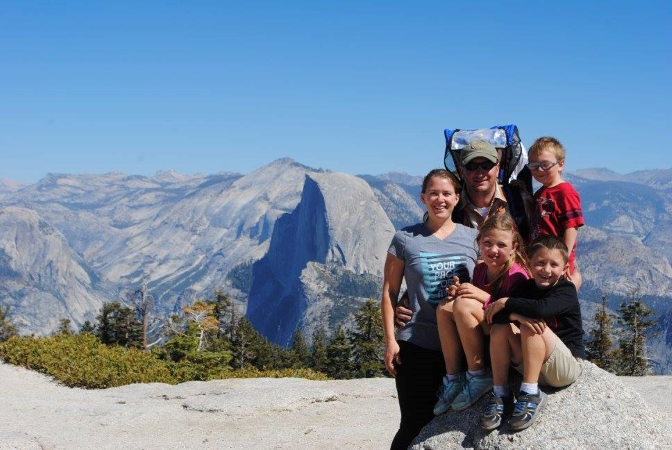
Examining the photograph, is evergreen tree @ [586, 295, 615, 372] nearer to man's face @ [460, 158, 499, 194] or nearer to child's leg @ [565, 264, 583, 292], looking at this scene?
child's leg @ [565, 264, 583, 292]

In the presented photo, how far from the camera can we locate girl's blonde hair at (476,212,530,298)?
5.46m

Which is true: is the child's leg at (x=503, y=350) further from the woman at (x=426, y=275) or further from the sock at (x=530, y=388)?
the woman at (x=426, y=275)

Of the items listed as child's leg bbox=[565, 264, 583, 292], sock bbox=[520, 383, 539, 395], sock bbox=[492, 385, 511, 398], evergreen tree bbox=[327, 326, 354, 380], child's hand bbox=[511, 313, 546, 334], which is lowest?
evergreen tree bbox=[327, 326, 354, 380]

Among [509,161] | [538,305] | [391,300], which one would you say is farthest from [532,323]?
[509,161]

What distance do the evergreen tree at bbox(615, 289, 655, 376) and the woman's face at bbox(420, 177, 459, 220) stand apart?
50902 millimetres

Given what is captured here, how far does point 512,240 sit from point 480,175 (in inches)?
32.2

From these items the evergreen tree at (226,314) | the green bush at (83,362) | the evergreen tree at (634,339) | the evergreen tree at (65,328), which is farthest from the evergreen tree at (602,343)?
the green bush at (83,362)

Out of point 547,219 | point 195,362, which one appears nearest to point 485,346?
point 547,219

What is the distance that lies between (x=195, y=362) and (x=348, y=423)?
9.66 metres

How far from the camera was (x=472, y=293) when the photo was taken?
5.34m

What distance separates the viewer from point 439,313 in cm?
556

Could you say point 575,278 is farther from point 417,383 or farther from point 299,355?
point 299,355

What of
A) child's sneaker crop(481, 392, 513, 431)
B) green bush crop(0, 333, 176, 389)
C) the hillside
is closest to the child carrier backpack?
child's sneaker crop(481, 392, 513, 431)

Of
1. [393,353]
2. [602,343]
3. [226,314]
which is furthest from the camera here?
[226,314]
